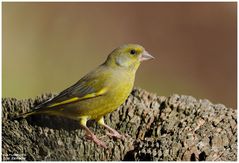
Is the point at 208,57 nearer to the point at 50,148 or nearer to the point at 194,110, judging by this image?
the point at 194,110

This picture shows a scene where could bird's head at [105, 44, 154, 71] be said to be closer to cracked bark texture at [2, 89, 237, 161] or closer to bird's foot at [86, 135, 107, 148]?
cracked bark texture at [2, 89, 237, 161]

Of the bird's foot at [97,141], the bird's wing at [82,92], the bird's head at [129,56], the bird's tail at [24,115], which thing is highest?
the bird's head at [129,56]

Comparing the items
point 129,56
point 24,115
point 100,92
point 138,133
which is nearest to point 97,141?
point 138,133

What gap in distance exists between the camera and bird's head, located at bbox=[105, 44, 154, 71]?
18.8 feet

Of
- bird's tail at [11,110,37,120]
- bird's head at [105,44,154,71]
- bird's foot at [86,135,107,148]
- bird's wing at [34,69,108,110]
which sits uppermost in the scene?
bird's head at [105,44,154,71]

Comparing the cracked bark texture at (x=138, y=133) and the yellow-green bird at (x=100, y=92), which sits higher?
the yellow-green bird at (x=100, y=92)

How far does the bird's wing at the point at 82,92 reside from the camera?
218 inches

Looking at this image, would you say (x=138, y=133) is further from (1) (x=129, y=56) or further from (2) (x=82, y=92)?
(1) (x=129, y=56)

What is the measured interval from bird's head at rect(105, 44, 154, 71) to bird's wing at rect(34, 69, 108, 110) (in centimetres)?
26

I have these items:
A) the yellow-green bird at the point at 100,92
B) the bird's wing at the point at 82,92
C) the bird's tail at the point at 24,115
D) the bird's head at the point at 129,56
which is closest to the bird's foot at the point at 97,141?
the yellow-green bird at the point at 100,92

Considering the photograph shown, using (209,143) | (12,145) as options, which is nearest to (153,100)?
(209,143)

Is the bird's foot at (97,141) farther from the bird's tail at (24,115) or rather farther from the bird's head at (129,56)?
the bird's head at (129,56)

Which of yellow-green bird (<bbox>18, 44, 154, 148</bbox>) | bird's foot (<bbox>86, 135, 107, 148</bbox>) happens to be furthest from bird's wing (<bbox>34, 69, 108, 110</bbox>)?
bird's foot (<bbox>86, 135, 107, 148</bbox>)

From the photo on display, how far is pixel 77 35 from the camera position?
8.95 m
